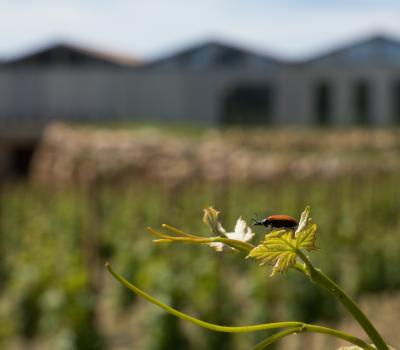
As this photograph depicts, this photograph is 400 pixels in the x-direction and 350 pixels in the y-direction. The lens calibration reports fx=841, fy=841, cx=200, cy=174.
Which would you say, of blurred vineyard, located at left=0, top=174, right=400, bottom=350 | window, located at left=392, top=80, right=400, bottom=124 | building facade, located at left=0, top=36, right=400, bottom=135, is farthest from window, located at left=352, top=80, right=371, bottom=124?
blurred vineyard, located at left=0, top=174, right=400, bottom=350

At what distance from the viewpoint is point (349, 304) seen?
0.49 m

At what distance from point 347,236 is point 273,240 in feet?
33.6

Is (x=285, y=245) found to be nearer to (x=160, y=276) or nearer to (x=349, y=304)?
(x=349, y=304)

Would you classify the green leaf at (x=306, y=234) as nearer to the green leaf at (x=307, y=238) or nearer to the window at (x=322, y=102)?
the green leaf at (x=307, y=238)

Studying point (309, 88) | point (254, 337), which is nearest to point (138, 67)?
point (309, 88)

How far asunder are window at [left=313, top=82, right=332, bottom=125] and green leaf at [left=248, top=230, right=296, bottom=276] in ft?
113

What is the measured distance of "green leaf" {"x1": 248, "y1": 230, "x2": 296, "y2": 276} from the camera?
0.51 metres

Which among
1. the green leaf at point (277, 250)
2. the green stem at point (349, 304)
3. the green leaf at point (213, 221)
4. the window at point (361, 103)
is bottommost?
the green stem at point (349, 304)

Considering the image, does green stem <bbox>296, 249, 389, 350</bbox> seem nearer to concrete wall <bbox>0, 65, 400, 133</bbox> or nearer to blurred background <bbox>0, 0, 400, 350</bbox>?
blurred background <bbox>0, 0, 400, 350</bbox>

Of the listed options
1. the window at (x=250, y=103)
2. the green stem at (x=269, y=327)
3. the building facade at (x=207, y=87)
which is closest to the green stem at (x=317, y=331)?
the green stem at (x=269, y=327)

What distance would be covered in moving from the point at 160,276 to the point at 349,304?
7.86m

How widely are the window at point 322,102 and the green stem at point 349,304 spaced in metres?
34.3

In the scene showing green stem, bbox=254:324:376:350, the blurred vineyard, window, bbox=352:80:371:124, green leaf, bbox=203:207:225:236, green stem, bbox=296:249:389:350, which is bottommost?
the blurred vineyard

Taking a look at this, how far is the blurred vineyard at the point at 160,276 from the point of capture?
301 inches
